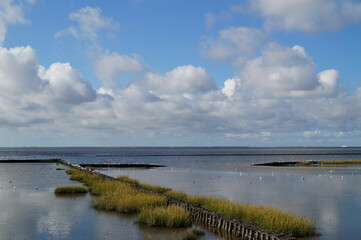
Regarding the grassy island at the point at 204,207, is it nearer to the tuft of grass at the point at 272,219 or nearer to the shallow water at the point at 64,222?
the tuft of grass at the point at 272,219

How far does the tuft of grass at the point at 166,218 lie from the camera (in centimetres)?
2822

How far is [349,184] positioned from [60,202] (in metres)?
40.5

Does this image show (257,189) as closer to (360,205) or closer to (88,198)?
(360,205)

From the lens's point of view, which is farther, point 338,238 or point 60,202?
point 60,202

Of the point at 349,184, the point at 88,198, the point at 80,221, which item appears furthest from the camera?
the point at 349,184

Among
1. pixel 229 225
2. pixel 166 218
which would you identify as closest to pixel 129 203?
pixel 166 218

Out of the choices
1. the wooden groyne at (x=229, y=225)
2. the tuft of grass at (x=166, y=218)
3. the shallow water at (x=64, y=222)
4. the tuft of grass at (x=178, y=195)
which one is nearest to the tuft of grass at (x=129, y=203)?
the shallow water at (x=64, y=222)

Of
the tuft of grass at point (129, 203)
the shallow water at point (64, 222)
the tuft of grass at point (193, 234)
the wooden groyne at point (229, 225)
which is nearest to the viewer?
the wooden groyne at point (229, 225)

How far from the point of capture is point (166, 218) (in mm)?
28422

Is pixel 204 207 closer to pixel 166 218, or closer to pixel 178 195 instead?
pixel 178 195

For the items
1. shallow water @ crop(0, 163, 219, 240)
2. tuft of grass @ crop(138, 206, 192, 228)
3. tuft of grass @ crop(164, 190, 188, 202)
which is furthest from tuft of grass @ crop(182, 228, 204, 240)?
tuft of grass @ crop(164, 190, 188, 202)

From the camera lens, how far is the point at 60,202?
136 feet

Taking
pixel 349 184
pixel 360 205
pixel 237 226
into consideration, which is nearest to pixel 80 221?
pixel 237 226

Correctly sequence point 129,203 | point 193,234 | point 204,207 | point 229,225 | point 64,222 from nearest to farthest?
point 193,234
point 229,225
point 64,222
point 204,207
point 129,203
